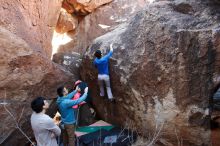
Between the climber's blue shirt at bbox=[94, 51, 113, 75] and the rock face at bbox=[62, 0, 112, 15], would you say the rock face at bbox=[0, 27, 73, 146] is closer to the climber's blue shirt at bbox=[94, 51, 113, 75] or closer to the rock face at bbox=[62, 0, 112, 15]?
the climber's blue shirt at bbox=[94, 51, 113, 75]

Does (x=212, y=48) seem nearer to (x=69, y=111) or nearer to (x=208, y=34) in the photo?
(x=208, y=34)

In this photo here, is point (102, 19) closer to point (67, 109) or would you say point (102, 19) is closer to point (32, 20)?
point (32, 20)

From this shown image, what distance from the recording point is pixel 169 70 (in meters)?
6.07

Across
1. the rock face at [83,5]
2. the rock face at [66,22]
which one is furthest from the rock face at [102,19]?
the rock face at [66,22]

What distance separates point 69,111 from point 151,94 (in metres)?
1.73

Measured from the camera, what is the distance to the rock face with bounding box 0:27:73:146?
675 cm

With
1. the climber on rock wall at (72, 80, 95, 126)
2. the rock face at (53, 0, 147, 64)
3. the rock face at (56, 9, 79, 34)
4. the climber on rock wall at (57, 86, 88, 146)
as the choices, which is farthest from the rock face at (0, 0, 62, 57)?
the rock face at (56, 9, 79, 34)

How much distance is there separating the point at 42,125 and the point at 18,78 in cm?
245

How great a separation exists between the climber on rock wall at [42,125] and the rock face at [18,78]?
2.02 m

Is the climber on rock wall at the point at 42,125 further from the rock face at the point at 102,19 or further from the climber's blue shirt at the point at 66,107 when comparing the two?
the rock face at the point at 102,19

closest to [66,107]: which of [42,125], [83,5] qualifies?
[42,125]

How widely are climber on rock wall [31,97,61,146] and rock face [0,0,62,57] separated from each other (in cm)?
280

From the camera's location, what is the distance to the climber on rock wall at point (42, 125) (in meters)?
4.85

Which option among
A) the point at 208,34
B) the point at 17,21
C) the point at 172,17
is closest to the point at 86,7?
the point at 17,21
